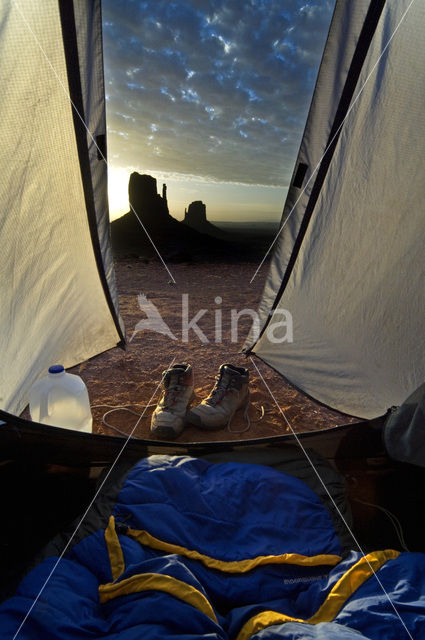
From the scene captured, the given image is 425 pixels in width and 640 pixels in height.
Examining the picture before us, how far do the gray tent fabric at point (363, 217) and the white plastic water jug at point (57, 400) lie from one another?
1315 millimetres

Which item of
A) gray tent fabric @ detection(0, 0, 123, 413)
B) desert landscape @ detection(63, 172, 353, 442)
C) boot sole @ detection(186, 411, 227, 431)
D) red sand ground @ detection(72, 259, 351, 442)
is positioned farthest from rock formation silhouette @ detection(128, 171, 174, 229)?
boot sole @ detection(186, 411, 227, 431)

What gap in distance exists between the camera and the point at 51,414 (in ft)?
5.51

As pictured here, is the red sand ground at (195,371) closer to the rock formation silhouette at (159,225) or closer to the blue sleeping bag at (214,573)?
the blue sleeping bag at (214,573)

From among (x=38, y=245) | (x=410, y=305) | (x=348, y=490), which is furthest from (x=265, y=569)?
(x=38, y=245)

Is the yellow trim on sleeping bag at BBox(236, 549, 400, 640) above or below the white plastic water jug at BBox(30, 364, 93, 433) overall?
below

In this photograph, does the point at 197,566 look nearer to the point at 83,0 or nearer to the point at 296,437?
the point at 296,437

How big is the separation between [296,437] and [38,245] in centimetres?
141

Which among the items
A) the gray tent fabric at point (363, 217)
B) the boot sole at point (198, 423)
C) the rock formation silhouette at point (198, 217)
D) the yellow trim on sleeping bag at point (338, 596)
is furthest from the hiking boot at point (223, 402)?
the rock formation silhouette at point (198, 217)

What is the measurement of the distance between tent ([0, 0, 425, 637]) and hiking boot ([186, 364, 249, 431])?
0.48m

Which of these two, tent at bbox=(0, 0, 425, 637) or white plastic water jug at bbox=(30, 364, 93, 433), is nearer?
tent at bbox=(0, 0, 425, 637)

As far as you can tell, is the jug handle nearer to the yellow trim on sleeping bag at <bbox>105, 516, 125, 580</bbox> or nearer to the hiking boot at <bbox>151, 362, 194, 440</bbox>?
the hiking boot at <bbox>151, 362, 194, 440</bbox>

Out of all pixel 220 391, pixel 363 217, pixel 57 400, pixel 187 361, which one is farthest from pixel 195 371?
pixel 363 217

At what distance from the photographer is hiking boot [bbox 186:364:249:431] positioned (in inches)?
74.8

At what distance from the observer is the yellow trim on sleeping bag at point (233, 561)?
0.94 meters
